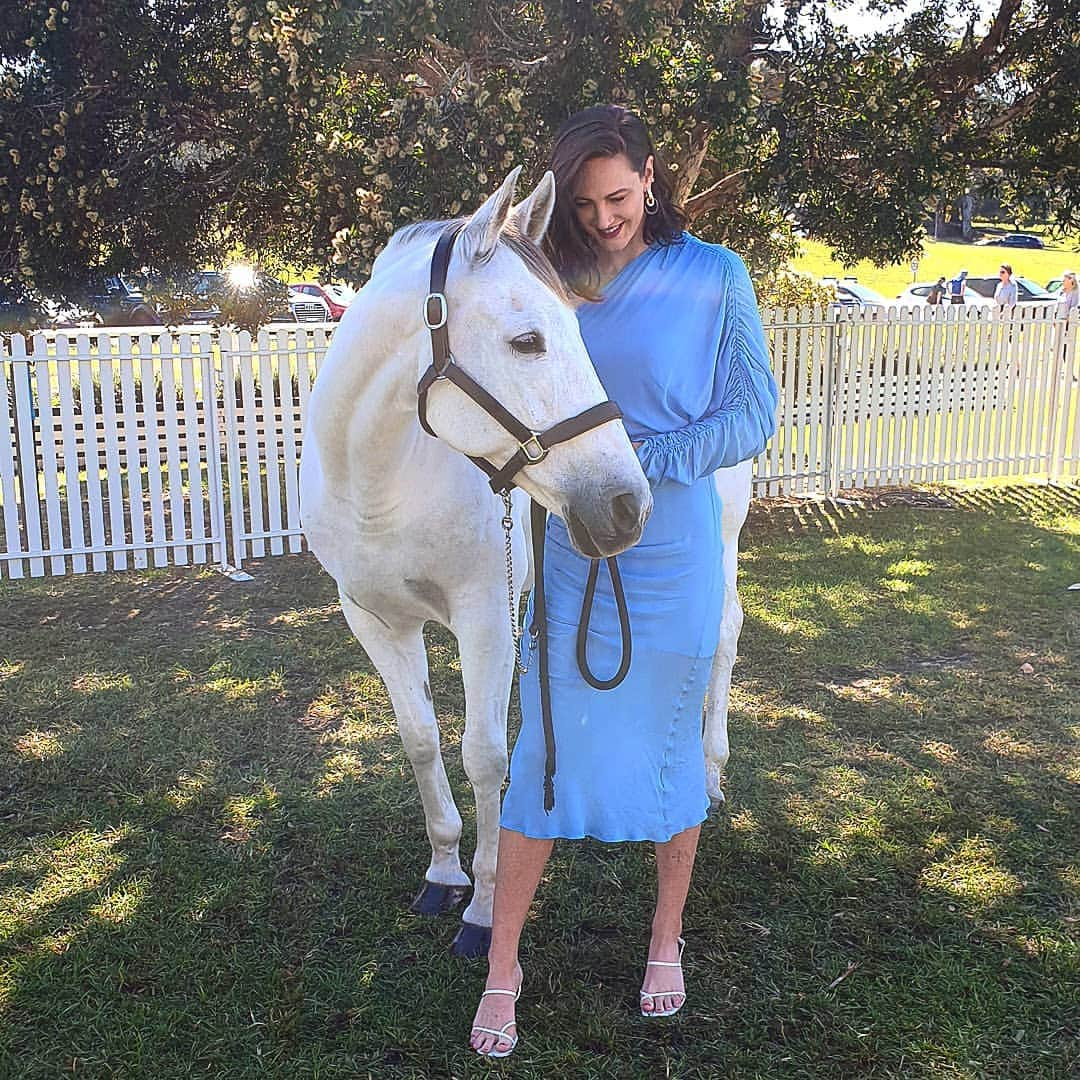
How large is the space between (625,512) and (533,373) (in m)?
0.33

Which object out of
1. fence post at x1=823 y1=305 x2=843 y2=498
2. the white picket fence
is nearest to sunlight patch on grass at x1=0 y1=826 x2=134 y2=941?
the white picket fence

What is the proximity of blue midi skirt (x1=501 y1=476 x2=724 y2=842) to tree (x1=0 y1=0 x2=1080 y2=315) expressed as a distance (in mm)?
4410

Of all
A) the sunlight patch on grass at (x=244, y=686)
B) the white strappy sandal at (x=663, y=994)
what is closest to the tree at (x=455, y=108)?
the sunlight patch on grass at (x=244, y=686)

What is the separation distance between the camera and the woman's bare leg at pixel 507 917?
2.51m

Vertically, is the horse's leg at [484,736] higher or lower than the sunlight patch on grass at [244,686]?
higher

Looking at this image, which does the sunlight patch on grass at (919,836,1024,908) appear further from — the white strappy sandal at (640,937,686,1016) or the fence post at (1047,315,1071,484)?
the fence post at (1047,315,1071,484)

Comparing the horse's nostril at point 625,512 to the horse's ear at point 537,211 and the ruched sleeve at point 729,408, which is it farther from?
the horse's ear at point 537,211

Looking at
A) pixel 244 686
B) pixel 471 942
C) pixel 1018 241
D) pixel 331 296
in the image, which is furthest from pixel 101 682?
pixel 1018 241

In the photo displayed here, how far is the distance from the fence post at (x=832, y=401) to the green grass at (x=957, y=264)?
25.7 m

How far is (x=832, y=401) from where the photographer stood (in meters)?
9.24

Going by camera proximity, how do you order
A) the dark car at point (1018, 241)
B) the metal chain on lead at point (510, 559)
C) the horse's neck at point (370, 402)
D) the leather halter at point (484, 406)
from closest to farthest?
1. the leather halter at point (484, 406)
2. the horse's neck at point (370, 402)
3. the metal chain on lead at point (510, 559)
4. the dark car at point (1018, 241)

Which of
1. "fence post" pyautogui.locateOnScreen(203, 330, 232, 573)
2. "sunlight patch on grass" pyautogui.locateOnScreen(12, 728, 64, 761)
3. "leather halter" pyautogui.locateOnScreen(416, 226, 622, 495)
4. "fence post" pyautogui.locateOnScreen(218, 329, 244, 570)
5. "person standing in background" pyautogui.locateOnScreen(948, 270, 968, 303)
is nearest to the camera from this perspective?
"leather halter" pyautogui.locateOnScreen(416, 226, 622, 495)

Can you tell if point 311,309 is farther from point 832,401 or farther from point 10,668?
point 10,668

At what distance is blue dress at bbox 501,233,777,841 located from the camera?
232 centimetres
